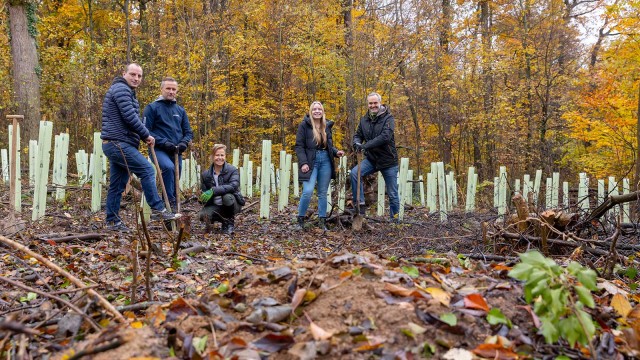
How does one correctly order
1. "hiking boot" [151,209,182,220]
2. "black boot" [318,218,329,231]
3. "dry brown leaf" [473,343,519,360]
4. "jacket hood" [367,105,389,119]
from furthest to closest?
"jacket hood" [367,105,389,119] < "black boot" [318,218,329,231] < "hiking boot" [151,209,182,220] < "dry brown leaf" [473,343,519,360]

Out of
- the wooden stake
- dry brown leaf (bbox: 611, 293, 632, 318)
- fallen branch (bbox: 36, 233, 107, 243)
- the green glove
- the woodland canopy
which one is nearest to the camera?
dry brown leaf (bbox: 611, 293, 632, 318)

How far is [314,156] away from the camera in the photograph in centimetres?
652

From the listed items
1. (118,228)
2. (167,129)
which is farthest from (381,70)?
(118,228)

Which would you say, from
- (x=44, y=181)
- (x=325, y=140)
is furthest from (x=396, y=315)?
(x=44, y=181)

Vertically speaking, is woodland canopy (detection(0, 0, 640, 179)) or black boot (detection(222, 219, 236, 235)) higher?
woodland canopy (detection(0, 0, 640, 179))

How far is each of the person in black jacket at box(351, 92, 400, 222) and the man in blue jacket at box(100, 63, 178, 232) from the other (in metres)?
3.07

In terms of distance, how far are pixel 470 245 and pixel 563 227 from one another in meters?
0.98

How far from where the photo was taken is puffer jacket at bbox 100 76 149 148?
16.5 feet

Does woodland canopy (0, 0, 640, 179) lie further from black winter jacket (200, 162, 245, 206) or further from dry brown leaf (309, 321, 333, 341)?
dry brown leaf (309, 321, 333, 341)

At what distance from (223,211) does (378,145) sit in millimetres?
2599

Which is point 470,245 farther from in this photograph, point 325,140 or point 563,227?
point 325,140

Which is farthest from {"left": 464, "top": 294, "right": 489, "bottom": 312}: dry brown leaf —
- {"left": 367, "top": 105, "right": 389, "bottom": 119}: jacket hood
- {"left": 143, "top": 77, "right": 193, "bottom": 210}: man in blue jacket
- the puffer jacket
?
{"left": 367, "top": 105, "right": 389, "bottom": 119}: jacket hood

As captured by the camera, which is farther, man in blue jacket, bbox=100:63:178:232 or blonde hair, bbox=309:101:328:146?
blonde hair, bbox=309:101:328:146

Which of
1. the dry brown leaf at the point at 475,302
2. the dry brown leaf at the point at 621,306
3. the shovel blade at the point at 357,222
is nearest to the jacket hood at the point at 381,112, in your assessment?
the shovel blade at the point at 357,222
